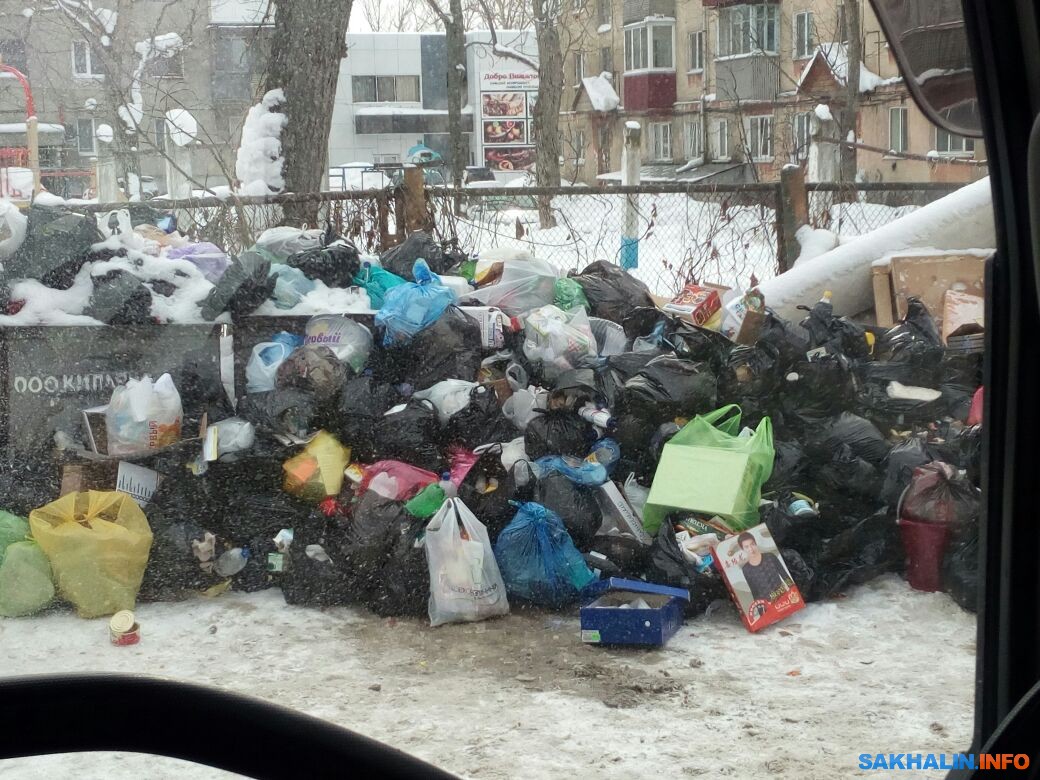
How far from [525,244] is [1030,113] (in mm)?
7529

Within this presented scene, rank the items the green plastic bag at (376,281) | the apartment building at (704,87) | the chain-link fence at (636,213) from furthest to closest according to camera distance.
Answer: the apartment building at (704,87) → the chain-link fence at (636,213) → the green plastic bag at (376,281)

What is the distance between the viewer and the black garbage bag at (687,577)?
382 centimetres

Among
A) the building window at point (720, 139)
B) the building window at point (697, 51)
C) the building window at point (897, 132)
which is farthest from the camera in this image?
the building window at point (697, 51)

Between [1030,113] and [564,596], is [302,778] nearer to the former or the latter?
[1030,113]

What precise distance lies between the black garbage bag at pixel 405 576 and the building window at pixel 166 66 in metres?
12.0

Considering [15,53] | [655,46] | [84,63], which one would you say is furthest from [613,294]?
[655,46]

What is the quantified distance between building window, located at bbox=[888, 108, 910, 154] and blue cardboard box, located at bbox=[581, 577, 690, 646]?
14199mm

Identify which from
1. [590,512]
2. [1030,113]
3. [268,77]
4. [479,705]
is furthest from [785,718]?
[268,77]

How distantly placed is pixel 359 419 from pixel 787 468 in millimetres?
1681

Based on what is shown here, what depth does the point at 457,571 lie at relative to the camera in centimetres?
380

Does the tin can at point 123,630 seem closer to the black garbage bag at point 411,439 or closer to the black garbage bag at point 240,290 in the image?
the black garbage bag at point 411,439

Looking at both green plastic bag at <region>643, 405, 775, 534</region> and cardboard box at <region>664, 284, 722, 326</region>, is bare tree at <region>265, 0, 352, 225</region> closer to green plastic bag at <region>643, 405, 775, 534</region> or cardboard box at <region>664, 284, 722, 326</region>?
cardboard box at <region>664, 284, 722, 326</region>

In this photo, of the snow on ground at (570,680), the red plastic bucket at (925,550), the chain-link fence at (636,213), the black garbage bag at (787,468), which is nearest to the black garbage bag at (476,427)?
the snow on ground at (570,680)

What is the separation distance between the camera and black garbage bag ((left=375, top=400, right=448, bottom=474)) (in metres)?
4.26
